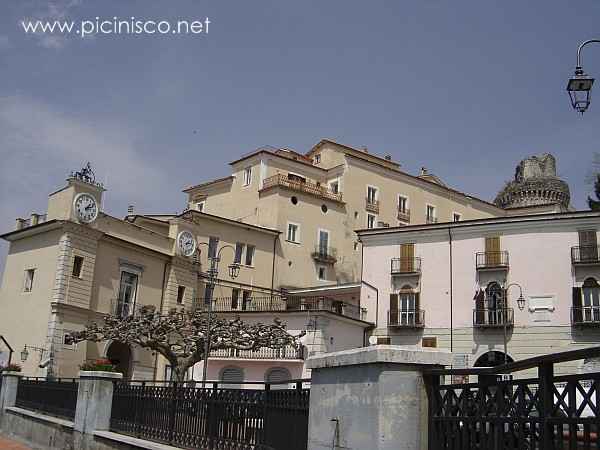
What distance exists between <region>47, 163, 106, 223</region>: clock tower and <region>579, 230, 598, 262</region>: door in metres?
25.8

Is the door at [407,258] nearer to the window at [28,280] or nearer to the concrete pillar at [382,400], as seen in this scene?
the window at [28,280]

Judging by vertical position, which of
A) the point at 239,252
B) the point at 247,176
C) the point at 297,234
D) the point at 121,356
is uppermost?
the point at 247,176

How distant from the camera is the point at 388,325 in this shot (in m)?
38.8

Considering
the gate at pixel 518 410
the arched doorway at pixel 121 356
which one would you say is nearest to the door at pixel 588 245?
the arched doorway at pixel 121 356

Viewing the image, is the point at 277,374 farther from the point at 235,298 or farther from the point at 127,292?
the point at 127,292

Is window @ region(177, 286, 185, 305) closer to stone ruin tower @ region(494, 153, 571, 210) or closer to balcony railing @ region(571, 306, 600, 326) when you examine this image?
balcony railing @ region(571, 306, 600, 326)

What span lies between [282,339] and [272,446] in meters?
22.4

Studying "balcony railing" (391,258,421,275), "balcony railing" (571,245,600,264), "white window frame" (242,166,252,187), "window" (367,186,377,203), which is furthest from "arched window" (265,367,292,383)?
"window" (367,186,377,203)

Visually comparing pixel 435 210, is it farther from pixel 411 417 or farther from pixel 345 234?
pixel 411 417

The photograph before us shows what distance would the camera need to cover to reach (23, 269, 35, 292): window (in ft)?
114

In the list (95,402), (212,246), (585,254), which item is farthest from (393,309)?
(95,402)

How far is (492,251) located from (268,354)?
1395cm

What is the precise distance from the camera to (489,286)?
37.4 meters

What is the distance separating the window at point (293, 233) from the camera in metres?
47.2
